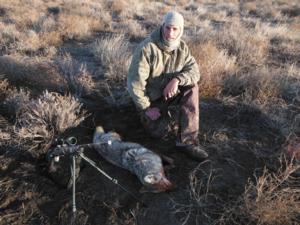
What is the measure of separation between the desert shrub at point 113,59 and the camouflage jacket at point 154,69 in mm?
1419

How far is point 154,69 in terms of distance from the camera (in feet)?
12.9

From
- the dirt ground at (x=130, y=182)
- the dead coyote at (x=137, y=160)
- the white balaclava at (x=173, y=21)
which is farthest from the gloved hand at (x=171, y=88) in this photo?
the dead coyote at (x=137, y=160)

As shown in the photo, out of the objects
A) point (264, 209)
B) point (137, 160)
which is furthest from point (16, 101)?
point (264, 209)

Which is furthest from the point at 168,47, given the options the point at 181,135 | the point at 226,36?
the point at 226,36

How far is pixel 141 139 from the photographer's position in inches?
158

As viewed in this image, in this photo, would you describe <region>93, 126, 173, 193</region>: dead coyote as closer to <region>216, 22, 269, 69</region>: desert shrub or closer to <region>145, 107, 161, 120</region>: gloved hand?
<region>145, 107, 161, 120</region>: gloved hand

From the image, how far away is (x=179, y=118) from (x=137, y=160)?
0.77 m

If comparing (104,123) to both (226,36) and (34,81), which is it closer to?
(34,81)

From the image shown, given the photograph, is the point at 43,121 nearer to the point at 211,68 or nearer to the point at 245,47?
the point at 211,68

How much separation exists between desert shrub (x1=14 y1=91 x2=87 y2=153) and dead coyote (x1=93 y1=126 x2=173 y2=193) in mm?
409

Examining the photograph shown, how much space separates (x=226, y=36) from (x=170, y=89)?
4.37 metres

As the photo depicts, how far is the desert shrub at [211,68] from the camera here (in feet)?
16.4

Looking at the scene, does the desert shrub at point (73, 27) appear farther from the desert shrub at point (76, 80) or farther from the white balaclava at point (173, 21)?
the white balaclava at point (173, 21)

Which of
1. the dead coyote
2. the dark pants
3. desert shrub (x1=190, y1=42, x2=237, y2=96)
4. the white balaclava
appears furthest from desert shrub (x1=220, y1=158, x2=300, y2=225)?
desert shrub (x1=190, y1=42, x2=237, y2=96)
